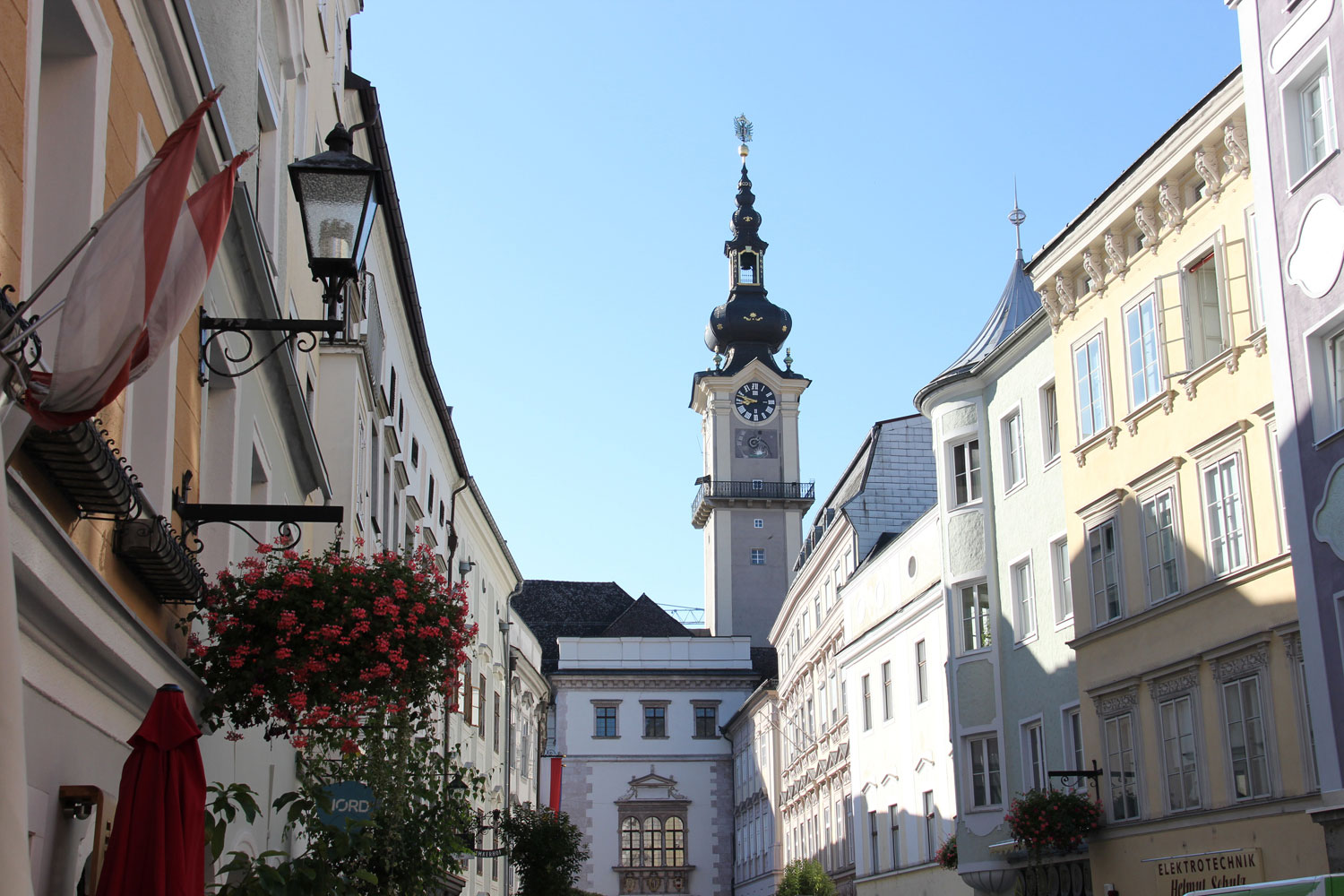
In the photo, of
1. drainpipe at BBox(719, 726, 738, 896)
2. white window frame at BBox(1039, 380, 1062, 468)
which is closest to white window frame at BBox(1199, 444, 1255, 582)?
white window frame at BBox(1039, 380, 1062, 468)


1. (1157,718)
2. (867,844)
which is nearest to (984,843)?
(1157,718)

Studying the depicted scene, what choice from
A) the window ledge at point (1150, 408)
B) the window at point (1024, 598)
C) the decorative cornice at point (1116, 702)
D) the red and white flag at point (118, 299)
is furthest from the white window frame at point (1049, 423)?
the red and white flag at point (118, 299)

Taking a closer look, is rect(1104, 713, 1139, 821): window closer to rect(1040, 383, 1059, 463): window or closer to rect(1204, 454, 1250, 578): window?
rect(1204, 454, 1250, 578): window

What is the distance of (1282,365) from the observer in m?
17.6

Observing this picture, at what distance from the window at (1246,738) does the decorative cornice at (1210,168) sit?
20.6ft

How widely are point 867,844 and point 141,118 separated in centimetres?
3300

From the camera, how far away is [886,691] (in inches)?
1458

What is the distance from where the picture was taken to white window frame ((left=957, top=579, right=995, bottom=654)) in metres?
28.7

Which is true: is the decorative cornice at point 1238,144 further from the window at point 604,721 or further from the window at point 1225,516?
the window at point 604,721

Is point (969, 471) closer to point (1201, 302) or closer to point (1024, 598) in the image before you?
point (1024, 598)

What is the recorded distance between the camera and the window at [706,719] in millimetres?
75312

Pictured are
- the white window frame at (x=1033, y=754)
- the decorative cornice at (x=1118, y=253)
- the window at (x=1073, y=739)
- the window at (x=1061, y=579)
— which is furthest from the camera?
the white window frame at (x=1033, y=754)

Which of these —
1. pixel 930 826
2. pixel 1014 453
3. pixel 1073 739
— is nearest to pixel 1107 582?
→ pixel 1073 739

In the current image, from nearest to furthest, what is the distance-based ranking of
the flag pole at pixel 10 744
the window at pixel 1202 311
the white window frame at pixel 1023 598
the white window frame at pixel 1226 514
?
the flag pole at pixel 10 744 → the white window frame at pixel 1226 514 → the window at pixel 1202 311 → the white window frame at pixel 1023 598
